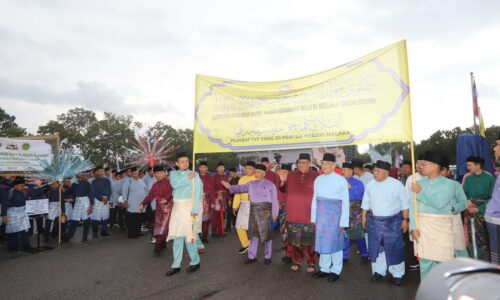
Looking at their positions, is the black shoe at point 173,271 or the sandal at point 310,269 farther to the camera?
the sandal at point 310,269

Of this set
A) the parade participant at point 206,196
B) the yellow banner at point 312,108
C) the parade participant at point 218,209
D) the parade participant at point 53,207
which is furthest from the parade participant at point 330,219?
the parade participant at point 53,207

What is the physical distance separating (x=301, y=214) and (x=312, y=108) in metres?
1.90

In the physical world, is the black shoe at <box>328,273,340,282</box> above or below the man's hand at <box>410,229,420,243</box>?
below

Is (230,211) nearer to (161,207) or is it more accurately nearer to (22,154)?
(161,207)

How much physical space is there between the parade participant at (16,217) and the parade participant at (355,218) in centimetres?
697

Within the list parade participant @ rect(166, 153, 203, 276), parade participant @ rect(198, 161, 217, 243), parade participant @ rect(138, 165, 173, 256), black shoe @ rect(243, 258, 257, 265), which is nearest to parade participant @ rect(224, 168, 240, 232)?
parade participant @ rect(198, 161, 217, 243)

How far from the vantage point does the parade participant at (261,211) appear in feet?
19.5

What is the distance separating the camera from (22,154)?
1091 cm

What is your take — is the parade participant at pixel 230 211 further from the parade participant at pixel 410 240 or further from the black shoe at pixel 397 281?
the black shoe at pixel 397 281

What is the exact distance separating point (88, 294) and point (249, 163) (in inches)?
156

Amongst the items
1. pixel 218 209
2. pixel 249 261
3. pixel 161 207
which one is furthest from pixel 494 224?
pixel 218 209

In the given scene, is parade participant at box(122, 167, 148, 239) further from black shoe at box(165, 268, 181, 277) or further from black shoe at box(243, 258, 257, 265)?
black shoe at box(243, 258, 257, 265)

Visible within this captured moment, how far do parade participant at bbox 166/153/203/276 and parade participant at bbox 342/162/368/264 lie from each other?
2.74m

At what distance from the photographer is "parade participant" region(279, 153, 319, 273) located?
5.41m
